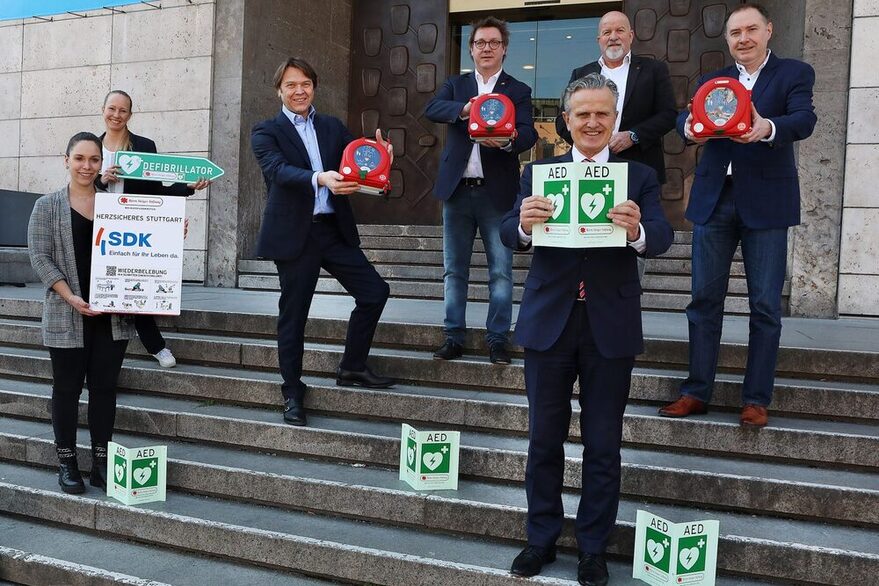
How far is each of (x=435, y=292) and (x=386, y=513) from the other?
3995mm

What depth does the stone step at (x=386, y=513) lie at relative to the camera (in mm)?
3109

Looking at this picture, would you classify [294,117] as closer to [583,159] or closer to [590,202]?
[583,159]

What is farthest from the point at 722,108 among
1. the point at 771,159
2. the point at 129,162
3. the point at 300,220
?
the point at 129,162

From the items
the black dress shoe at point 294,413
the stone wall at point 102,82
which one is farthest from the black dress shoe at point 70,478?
the stone wall at point 102,82

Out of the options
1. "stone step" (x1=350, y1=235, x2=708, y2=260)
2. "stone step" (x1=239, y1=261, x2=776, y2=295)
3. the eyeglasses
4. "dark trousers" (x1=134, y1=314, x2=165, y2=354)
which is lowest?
"dark trousers" (x1=134, y1=314, x2=165, y2=354)

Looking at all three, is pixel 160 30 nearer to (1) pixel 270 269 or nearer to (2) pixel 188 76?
(2) pixel 188 76

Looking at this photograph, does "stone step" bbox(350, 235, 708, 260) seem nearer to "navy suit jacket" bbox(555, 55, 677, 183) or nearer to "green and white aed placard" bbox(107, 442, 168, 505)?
"navy suit jacket" bbox(555, 55, 677, 183)

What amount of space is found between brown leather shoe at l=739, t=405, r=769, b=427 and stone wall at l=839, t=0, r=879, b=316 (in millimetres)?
3456

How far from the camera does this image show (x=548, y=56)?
10.1 meters

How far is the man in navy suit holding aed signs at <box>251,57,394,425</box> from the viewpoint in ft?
14.2

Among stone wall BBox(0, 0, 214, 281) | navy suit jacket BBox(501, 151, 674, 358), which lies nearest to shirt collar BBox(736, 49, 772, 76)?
navy suit jacket BBox(501, 151, 674, 358)

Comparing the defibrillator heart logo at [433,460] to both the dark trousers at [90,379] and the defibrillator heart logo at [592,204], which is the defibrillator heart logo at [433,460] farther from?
the dark trousers at [90,379]

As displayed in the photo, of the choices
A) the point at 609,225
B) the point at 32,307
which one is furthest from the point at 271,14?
the point at 609,225

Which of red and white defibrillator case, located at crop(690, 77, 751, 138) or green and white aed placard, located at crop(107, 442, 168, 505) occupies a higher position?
red and white defibrillator case, located at crop(690, 77, 751, 138)
